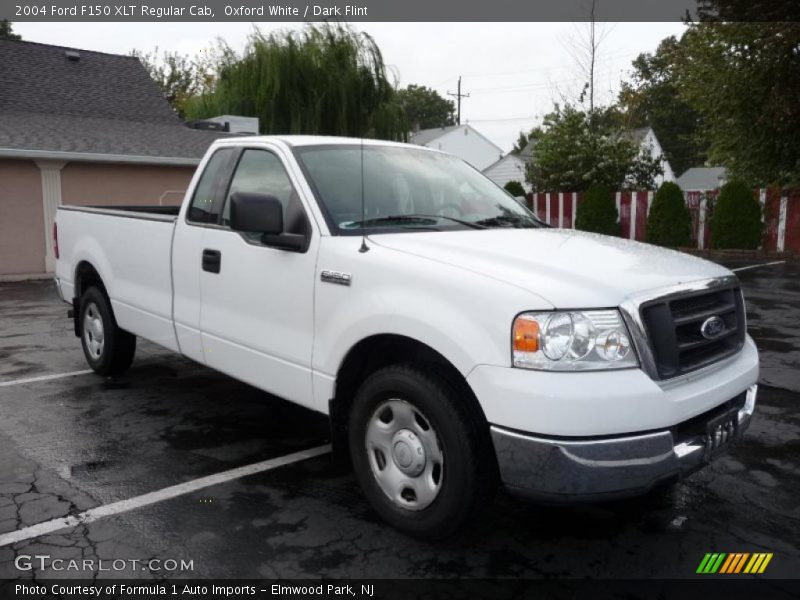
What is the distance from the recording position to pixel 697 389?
10.3 ft

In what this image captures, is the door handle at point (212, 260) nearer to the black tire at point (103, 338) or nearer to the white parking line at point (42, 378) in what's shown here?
the black tire at point (103, 338)

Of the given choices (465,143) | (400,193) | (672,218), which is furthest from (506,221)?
(465,143)

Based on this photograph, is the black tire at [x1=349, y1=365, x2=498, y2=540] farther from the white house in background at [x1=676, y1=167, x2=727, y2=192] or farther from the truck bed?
the white house in background at [x1=676, y1=167, x2=727, y2=192]

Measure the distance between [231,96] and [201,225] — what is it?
67.2 feet

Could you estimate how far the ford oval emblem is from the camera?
10.8 feet

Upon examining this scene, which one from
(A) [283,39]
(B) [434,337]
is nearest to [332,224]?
(B) [434,337]

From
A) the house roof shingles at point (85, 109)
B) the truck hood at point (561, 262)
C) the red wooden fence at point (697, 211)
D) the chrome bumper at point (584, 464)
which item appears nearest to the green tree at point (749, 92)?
the red wooden fence at point (697, 211)

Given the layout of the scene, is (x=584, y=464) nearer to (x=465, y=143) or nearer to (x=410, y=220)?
(x=410, y=220)

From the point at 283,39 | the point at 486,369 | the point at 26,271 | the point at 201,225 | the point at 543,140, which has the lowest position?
the point at 26,271

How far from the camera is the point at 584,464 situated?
2.80 meters

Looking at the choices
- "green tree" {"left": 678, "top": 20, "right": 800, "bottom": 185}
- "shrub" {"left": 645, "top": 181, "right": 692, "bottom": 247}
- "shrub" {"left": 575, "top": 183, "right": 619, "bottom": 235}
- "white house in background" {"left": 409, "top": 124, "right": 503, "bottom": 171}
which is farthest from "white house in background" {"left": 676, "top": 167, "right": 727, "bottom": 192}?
"shrub" {"left": 645, "top": 181, "right": 692, "bottom": 247}

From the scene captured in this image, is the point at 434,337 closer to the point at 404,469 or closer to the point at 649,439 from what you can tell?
the point at 404,469

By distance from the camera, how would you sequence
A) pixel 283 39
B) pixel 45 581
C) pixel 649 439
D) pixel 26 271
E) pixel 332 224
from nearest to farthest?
pixel 649 439
pixel 45 581
pixel 332 224
pixel 26 271
pixel 283 39

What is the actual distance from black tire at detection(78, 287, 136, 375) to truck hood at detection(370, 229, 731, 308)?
3.43 metres
